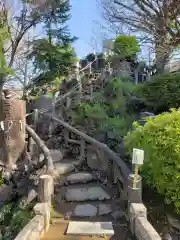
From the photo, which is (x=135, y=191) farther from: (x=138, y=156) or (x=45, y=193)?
(x=45, y=193)

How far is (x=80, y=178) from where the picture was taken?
6883 millimetres

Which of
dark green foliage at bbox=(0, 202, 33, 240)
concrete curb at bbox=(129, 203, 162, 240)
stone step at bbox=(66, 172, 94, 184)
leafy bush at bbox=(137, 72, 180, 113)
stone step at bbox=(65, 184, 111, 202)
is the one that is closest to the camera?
concrete curb at bbox=(129, 203, 162, 240)

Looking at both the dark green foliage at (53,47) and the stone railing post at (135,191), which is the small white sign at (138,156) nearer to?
the stone railing post at (135,191)

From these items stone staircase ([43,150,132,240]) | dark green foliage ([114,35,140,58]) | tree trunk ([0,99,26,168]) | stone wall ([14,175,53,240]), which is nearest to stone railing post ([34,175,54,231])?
stone wall ([14,175,53,240])

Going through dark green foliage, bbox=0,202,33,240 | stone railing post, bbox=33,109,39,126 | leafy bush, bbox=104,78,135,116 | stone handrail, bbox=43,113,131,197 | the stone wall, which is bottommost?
dark green foliage, bbox=0,202,33,240

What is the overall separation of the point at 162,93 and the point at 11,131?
4.60 metres

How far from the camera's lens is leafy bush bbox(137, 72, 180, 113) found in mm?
8523

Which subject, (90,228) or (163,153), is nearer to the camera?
(90,228)

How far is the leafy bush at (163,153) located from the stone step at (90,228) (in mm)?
1172

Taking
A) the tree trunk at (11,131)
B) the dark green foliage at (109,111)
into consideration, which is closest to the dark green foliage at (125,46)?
the dark green foliage at (109,111)

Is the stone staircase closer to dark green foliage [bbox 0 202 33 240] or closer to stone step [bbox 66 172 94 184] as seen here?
stone step [bbox 66 172 94 184]

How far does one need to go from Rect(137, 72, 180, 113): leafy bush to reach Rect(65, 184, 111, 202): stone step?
3.57m

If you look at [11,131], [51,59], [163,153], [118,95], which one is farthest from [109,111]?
[51,59]

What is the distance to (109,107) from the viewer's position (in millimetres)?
10422
